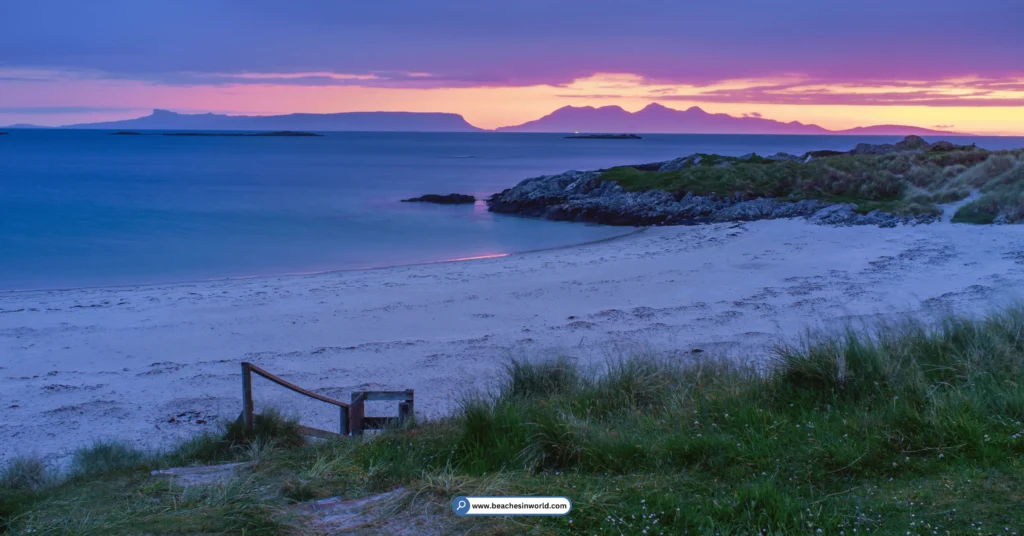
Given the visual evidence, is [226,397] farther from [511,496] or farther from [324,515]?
[511,496]

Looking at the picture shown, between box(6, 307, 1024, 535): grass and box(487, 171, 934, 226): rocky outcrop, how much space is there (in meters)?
17.5

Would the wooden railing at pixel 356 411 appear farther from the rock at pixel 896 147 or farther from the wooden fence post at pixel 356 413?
the rock at pixel 896 147

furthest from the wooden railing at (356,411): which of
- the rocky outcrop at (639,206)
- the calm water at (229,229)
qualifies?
the rocky outcrop at (639,206)

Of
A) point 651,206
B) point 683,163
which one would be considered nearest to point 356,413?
point 651,206

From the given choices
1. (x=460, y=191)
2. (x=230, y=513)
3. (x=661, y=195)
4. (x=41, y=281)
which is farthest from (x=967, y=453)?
(x=460, y=191)

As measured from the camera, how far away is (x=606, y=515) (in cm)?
391

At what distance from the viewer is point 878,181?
28703 millimetres

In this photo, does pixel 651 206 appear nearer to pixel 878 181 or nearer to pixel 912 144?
pixel 878 181

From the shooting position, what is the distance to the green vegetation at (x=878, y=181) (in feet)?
73.0

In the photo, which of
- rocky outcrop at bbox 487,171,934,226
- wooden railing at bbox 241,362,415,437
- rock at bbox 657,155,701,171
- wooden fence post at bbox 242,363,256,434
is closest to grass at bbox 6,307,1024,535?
wooden fence post at bbox 242,363,256,434

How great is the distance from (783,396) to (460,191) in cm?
4514

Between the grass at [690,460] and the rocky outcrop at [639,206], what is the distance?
17514 mm

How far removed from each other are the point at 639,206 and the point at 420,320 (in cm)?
1931

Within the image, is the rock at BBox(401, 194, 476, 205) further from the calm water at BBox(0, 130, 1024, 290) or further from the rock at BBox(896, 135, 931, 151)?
the rock at BBox(896, 135, 931, 151)
